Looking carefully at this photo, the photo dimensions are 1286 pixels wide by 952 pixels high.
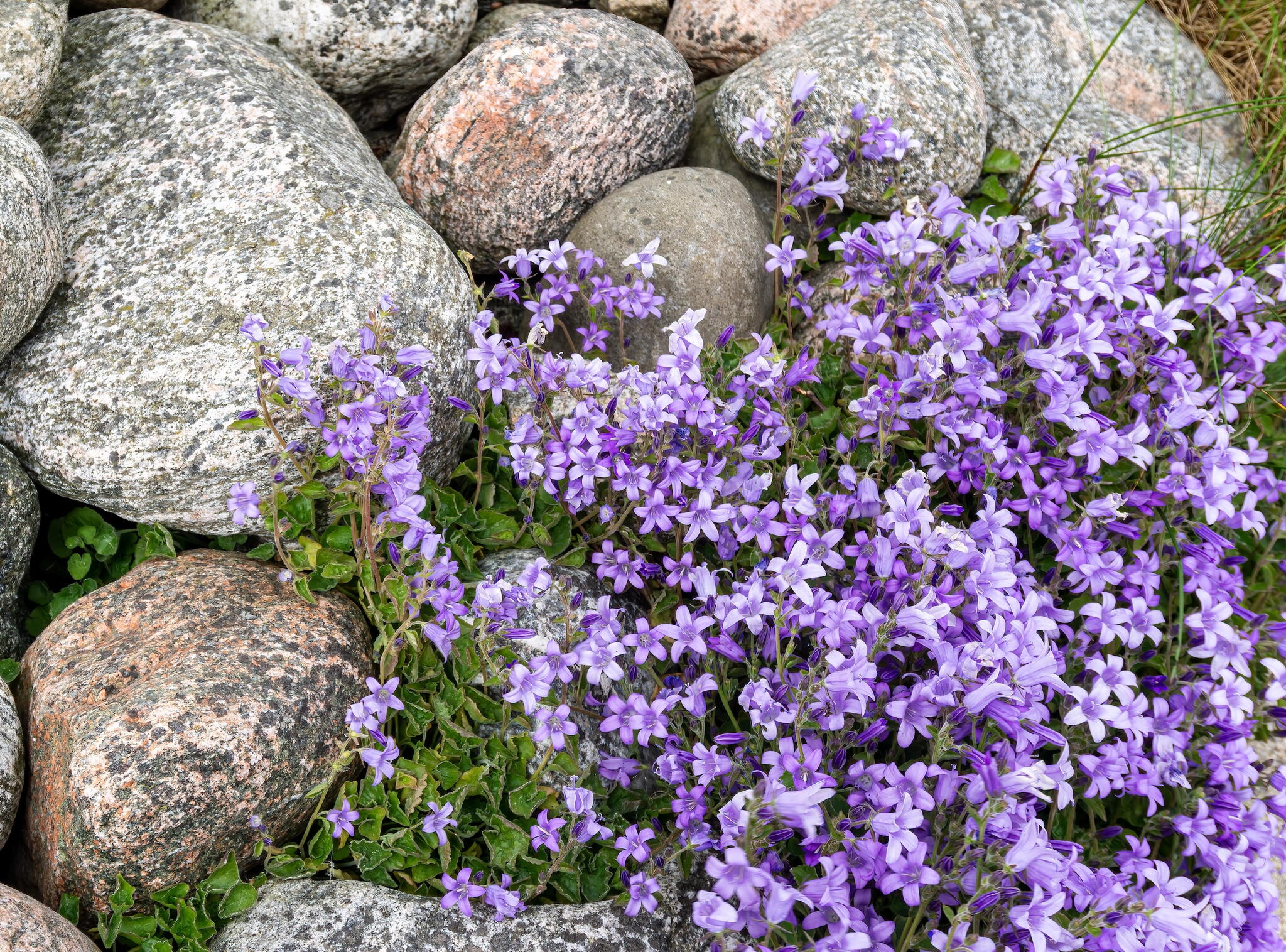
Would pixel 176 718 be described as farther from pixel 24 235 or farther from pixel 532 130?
pixel 532 130

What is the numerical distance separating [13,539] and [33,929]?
1.43 m

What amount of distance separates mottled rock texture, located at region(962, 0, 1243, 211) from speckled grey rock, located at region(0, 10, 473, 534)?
10.5ft

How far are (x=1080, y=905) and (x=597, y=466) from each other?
1969 mm

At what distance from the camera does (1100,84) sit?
5582mm

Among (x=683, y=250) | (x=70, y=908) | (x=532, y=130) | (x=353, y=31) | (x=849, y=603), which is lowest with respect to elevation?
(x=70, y=908)

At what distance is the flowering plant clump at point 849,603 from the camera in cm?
289

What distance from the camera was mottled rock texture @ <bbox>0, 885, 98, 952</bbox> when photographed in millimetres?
2670

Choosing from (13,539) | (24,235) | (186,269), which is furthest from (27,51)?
(13,539)

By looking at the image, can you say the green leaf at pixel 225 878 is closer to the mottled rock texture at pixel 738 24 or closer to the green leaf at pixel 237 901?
the green leaf at pixel 237 901

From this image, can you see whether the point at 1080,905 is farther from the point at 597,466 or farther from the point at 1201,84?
the point at 1201,84

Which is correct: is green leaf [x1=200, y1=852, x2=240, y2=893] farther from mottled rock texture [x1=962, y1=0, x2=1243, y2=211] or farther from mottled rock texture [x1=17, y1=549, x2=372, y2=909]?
mottled rock texture [x1=962, y1=0, x2=1243, y2=211]

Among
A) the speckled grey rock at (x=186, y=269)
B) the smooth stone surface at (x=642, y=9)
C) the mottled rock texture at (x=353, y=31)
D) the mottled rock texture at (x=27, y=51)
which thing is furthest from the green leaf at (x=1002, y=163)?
the mottled rock texture at (x=27, y=51)

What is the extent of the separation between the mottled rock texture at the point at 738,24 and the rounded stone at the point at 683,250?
45.1 inches

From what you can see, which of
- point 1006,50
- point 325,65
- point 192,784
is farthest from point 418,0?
point 192,784
